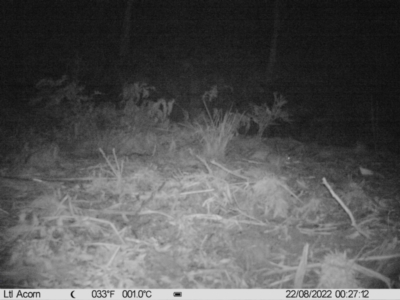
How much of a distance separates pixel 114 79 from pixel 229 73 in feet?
12.8

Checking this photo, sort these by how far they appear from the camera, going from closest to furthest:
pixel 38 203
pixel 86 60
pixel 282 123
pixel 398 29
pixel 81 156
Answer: pixel 38 203, pixel 81 156, pixel 282 123, pixel 86 60, pixel 398 29

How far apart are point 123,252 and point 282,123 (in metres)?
5.19

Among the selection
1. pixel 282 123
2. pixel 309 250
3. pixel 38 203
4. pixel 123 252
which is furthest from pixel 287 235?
pixel 282 123

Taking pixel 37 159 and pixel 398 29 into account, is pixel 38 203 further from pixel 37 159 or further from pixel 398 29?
pixel 398 29

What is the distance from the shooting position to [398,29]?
12.2m

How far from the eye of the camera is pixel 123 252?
2.48m

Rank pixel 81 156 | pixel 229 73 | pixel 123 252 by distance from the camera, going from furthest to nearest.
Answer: pixel 229 73, pixel 81 156, pixel 123 252

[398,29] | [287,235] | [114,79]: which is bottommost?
[114,79]

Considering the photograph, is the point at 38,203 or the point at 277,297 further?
the point at 38,203

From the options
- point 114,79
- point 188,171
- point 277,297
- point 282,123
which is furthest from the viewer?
point 114,79

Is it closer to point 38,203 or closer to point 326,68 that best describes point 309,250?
point 38,203

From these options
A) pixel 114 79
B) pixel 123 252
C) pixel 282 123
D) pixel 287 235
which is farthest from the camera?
pixel 114 79

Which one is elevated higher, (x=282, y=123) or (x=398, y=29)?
(x=398, y=29)

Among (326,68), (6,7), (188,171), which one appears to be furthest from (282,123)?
(6,7)
